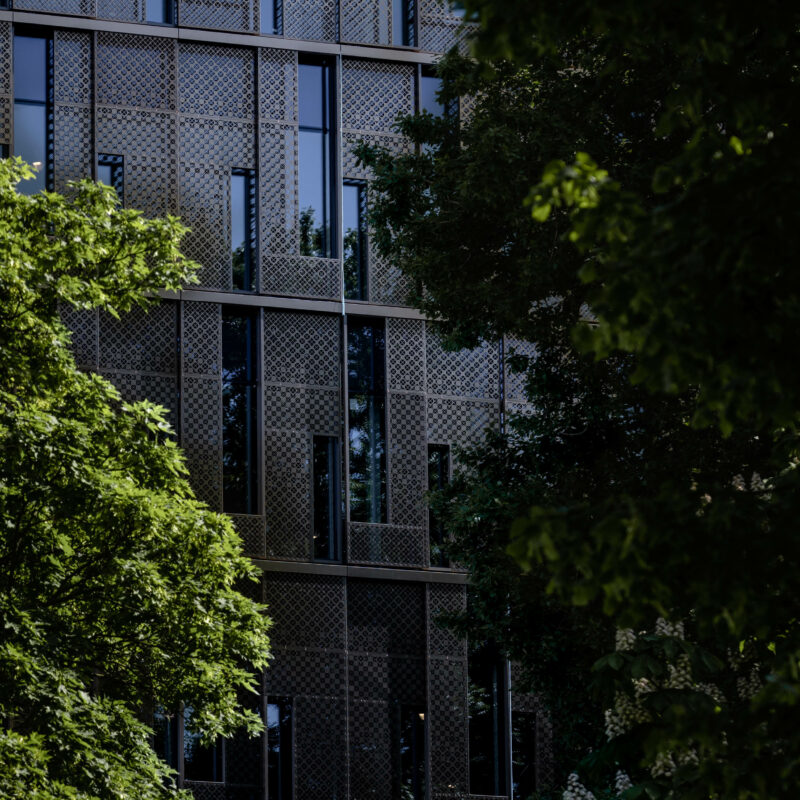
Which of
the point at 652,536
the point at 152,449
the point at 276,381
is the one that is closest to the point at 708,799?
the point at 652,536

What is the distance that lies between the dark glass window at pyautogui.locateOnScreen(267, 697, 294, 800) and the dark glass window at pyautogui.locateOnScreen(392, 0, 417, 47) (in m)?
10.6

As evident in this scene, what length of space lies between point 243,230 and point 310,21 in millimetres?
3652

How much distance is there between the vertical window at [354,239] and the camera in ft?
83.0

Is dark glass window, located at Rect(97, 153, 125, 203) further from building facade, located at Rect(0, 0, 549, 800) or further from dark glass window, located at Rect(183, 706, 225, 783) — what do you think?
dark glass window, located at Rect(183, 706, 225, 783)

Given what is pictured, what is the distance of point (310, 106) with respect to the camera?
2569 cm

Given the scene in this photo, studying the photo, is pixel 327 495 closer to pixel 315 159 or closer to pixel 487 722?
pixel 487 722

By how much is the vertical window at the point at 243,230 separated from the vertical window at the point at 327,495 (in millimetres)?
2642

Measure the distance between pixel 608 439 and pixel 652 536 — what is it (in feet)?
38.1

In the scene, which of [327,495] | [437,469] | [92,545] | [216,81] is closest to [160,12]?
[216,81]

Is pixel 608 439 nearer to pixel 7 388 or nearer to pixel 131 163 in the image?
pixel 7 388

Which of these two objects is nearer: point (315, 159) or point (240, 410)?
point (240, 410)

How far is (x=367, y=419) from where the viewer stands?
2481 cm

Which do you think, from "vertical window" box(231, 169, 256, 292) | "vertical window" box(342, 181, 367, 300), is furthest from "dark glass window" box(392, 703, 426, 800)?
"vertical window" box(231, 169, 256, 292)

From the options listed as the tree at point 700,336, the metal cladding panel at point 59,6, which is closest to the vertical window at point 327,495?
the metal cladding panel at point 59,6
